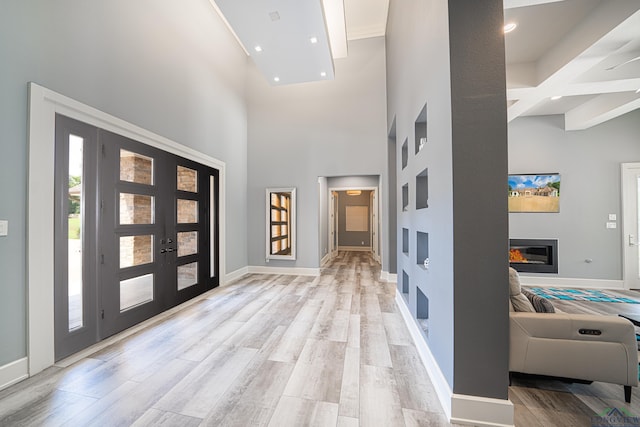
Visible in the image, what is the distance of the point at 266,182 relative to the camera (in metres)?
5.75

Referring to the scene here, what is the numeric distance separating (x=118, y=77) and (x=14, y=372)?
9.85 ft

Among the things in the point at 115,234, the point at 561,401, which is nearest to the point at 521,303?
the point at 561,401

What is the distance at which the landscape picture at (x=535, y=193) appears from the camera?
479 centimetres

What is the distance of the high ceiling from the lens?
249cm

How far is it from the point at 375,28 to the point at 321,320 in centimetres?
614

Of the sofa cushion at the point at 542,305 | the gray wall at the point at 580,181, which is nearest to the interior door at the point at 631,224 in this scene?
the gray wall at the point at 580,181

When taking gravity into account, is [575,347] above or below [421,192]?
below

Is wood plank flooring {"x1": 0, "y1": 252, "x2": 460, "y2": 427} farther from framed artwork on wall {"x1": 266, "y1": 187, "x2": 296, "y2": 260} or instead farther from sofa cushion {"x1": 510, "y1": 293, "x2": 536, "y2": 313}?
framed artwork on wall {"x1": 266, "y1": 187, "x2": 296, "y2": 260}

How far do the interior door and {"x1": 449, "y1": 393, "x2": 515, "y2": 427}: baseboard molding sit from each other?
5.57 m

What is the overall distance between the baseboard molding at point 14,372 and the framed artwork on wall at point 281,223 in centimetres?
392

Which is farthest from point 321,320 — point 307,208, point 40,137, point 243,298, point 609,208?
point 609,208

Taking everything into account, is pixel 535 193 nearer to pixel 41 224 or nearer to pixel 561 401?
pixel 561 401

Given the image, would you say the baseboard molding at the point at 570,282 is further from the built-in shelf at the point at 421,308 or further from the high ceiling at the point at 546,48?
the built-in shelf at the point at 421,308

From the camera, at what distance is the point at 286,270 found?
565cm
